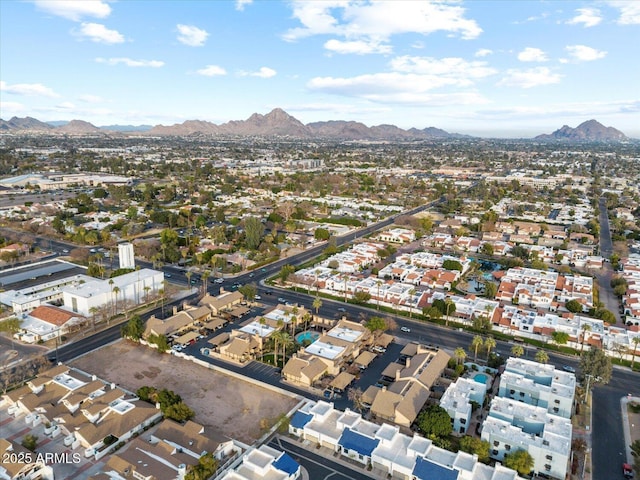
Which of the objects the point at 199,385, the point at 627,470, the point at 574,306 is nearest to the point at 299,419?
the point at 199,385

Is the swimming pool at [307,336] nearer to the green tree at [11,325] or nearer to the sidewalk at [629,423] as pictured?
the sidewalk at [629,423]

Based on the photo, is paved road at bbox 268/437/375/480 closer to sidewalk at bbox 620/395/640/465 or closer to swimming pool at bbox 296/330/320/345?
swimming pool at bbox 296/330/320/345

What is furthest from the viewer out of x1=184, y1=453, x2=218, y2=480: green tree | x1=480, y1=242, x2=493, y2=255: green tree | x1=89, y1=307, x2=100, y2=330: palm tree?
x1=480, y1=242, x2=493, y2=255: green tree

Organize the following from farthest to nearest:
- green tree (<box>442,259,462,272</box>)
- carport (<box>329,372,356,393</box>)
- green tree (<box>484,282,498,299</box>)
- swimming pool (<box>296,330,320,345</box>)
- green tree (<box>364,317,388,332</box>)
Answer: green tree (<box>442,259,462,272</box>), green tree (<box>484,282,498,299</box>), swimming pool (<box>296,330,320,345</box>), green tree (<box>364,317,388,332</box>), carport (<box>329,372,356,393</box>)

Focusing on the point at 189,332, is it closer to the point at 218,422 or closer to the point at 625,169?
the point at 218,422

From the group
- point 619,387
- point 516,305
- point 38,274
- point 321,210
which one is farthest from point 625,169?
point 38,274

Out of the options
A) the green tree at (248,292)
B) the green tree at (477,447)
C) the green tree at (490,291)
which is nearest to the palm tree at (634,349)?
the green tree at (490,291)

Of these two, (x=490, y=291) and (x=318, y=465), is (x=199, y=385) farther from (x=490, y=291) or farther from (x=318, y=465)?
(x=490, y=291)

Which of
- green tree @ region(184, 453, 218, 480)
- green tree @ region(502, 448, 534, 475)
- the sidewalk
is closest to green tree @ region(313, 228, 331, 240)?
the sidewalk
